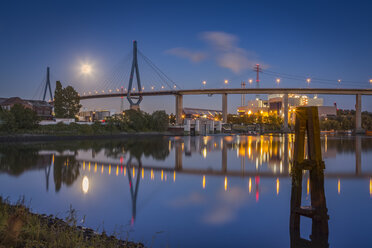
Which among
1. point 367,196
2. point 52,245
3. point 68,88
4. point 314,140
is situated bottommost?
point 367,196

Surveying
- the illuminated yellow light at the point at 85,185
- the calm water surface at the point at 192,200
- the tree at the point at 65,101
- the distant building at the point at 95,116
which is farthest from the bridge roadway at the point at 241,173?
the distant building at the point at 95,116

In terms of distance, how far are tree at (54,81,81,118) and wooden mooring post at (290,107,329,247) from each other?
42550mm

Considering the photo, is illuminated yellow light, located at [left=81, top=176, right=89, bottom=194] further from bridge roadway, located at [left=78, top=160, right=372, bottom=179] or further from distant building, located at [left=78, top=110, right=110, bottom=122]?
distant building, located at [left=78, top=110, right=110, bottom=122]

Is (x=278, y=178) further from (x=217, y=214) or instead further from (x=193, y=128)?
(x=193, y=128)

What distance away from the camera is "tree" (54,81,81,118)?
4286 cm

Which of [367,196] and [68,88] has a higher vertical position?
[68,88]

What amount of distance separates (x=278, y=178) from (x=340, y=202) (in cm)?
363

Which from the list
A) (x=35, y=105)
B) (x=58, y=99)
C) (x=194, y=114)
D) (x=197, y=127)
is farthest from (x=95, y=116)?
(x=194, y=114)

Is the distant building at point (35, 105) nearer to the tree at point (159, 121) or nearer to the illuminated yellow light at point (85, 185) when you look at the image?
the tree at point (159, 121)

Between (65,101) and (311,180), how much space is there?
43.2 m

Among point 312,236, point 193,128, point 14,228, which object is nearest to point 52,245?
point 14,228

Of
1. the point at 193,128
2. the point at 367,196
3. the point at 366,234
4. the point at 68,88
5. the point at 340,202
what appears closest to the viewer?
the point at 366,234

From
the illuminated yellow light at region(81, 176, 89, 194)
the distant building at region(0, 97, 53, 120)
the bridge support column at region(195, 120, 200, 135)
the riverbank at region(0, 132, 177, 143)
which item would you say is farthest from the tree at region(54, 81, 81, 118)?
the illuminated yellow light at region(81, 176, 89, 194)

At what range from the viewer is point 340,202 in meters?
8.44
